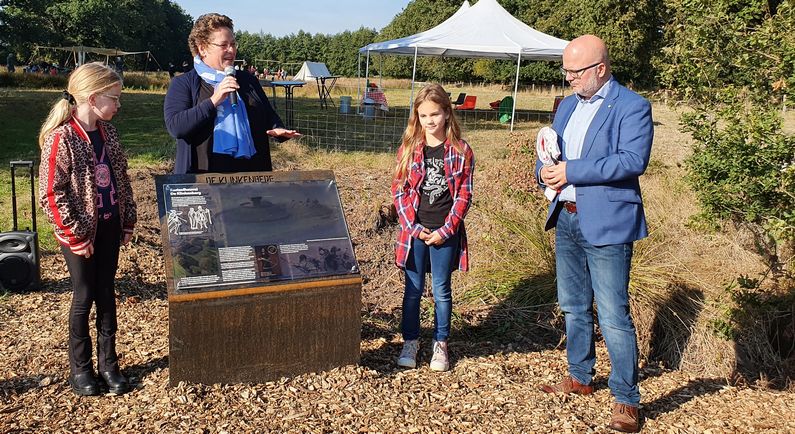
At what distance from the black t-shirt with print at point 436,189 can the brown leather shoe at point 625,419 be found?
1.30 metres

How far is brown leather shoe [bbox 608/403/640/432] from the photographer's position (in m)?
3.29

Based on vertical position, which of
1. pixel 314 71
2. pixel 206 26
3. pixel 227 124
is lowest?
pixel 227 124

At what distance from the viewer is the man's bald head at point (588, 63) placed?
3.09 m

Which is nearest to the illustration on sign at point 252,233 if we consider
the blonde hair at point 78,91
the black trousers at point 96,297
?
the black trousers at point 96,297

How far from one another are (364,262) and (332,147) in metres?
6.20

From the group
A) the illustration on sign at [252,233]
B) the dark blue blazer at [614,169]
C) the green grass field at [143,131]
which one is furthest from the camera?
the green grass field at [143,131]

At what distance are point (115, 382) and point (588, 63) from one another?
9.02 feet

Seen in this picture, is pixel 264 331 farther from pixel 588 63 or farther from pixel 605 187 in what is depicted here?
pixel 588 63

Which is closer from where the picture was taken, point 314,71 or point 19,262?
point 19,262

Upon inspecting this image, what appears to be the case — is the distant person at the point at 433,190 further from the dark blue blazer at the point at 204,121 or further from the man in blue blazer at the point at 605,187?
the dark blue blazer at the point at 204,121

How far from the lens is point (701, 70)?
4.50 metres

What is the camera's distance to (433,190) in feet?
12.3

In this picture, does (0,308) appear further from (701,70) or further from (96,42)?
(96,42)

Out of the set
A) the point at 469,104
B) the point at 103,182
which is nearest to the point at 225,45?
the point at 103,182
